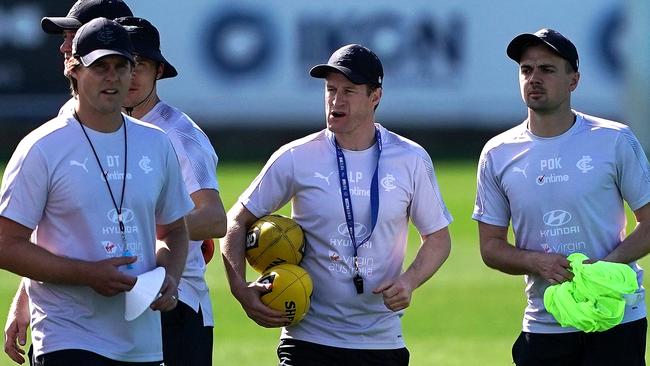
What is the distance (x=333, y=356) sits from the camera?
7203 millimetres

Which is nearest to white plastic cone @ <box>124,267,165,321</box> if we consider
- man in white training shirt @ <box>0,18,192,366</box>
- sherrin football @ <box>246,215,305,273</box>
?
man in white training shirt @ <box>0,18,192,366</box>

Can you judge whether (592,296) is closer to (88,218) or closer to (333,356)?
(333,356)

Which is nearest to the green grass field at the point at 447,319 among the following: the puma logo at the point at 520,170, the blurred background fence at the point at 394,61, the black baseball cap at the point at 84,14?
the puma logo at the point at 520,170

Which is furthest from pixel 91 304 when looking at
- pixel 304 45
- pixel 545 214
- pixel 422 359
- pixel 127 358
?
pixel 304 45

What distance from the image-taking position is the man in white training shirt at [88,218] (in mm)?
5797

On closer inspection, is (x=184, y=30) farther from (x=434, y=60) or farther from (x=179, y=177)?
(x=179, y=177)

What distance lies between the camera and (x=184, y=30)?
30.6 m

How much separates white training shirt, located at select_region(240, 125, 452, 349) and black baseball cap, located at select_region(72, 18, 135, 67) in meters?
1.64

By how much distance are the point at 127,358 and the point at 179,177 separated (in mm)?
865

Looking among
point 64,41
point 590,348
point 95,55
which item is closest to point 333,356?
point 590,348

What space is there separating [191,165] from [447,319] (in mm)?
7168

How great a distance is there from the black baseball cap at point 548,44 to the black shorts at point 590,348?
1.40 metres

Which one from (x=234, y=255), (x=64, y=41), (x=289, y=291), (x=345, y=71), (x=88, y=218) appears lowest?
(x=289, y=291)

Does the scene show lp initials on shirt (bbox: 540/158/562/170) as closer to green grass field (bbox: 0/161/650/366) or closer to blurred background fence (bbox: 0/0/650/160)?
green grass field (bbox: 0/161/650/366)
